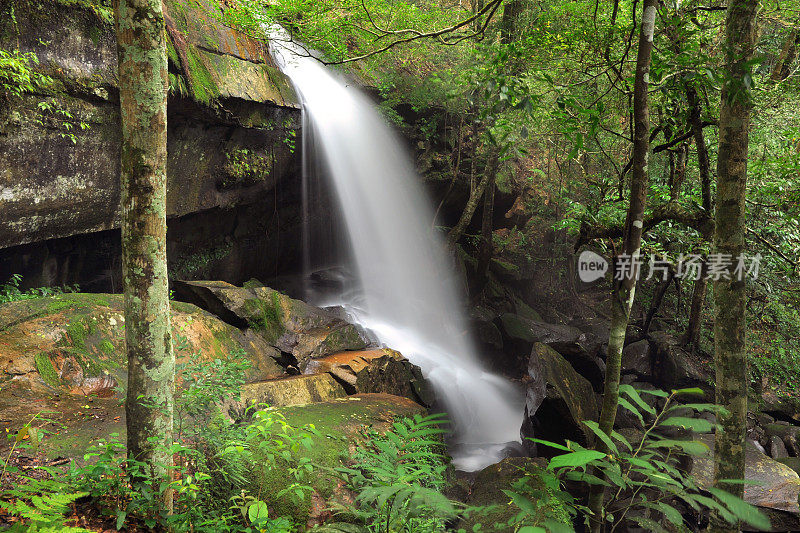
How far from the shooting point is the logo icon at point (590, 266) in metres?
14.6

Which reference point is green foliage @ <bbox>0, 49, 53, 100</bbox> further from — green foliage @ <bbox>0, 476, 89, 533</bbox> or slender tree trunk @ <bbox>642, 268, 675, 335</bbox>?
slender tree trunk @ <bbox>642, 268, 675, 335</bbox>

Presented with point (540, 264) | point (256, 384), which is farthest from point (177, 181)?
point (540, 264)

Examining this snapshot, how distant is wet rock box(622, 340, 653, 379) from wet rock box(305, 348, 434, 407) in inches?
213

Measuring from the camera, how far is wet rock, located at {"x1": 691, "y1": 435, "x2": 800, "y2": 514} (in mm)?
6473

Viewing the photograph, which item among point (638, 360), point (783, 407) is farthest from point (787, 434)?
point (638, 360)

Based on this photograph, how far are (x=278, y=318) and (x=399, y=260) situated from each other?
6439mm

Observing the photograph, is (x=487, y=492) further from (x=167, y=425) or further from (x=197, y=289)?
(x=197, y=289)

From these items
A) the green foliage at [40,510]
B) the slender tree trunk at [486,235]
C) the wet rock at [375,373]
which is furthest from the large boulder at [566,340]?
the green foliage at [40,510]

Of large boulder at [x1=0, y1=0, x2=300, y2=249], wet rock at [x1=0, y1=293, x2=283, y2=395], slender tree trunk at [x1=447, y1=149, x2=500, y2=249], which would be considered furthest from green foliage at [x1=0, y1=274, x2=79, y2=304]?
slender tree trunk at [x1=447, y1=149, x2=500, y2=249]

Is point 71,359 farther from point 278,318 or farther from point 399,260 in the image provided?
point 399,260

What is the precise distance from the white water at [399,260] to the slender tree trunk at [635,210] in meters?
6.15

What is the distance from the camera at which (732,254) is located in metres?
3.41

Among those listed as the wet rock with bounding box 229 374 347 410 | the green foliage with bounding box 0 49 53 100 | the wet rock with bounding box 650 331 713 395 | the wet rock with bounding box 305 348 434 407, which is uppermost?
the green foliage with bounding box 0 49 53 100

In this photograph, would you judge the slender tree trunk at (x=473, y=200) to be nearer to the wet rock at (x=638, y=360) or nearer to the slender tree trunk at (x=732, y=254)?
the wet rock at (x=638, y=360)
